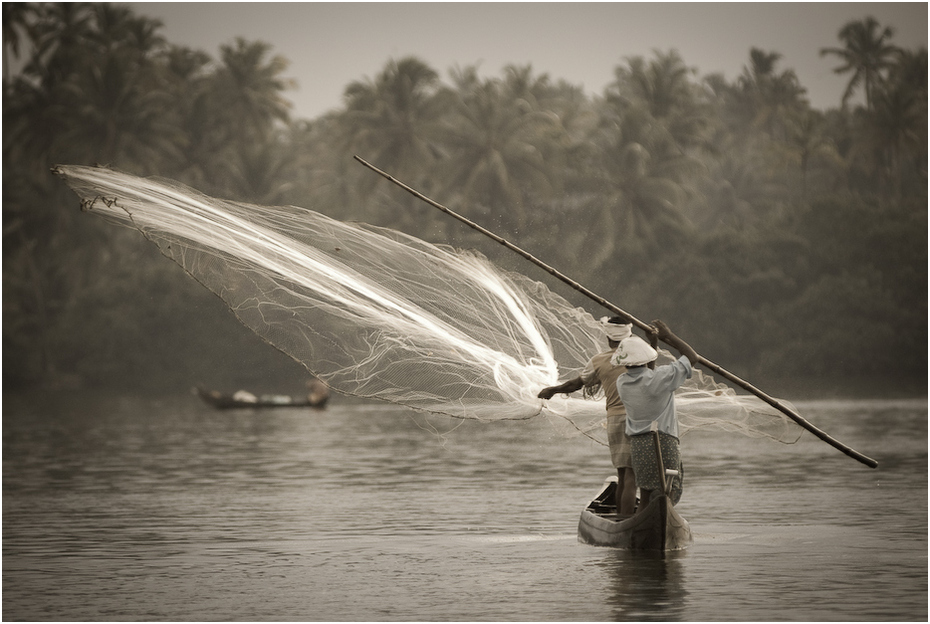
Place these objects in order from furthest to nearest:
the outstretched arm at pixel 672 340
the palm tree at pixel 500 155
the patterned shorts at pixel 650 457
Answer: the palm tree at pixel 500 155 → the patterned shorts at pixel 650 457 → the outstretched arm at pixel 672 340

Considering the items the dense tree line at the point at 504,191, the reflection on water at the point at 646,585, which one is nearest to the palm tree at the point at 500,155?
the dense tree line at the point at 504,191

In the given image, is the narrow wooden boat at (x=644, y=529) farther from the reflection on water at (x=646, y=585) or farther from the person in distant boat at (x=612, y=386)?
the person in distant boat at (x=612, y=386)

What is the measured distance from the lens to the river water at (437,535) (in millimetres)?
11133

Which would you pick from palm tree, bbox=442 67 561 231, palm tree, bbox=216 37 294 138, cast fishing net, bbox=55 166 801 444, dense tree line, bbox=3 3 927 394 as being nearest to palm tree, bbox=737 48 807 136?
dense tree line, bbox=3 3 927 394

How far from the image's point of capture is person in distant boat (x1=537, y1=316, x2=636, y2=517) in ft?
41.8

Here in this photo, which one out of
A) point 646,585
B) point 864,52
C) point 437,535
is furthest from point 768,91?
point 646,585

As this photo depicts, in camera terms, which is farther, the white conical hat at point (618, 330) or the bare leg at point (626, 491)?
the bare leg at point (626, 491)

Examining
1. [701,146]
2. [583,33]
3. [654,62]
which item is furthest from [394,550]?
[583,33]

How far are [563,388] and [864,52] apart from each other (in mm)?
69751

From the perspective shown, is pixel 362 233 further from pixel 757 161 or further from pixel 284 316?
pixel 757 161

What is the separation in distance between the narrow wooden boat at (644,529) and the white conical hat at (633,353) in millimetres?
1242

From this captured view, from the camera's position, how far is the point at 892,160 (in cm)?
7438

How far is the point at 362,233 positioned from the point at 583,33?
9756cm

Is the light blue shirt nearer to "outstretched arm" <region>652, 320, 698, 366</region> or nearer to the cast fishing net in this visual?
"outstretched arm" <region>652, 320, 698, 366</region>
